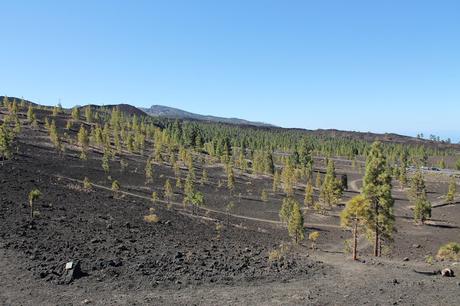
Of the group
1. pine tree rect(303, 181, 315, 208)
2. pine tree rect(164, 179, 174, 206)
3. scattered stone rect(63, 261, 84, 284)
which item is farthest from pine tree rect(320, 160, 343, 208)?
scattered stone rect(63, 261, 84, 284)

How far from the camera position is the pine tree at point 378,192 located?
146 feet

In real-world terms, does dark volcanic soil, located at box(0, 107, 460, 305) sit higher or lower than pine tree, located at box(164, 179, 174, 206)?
higher

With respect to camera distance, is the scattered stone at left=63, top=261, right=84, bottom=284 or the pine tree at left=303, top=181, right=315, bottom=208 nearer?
the scattered stone at left=63, top=261, right=84, bottom=284

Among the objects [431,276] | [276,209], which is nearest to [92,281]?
[431,276]

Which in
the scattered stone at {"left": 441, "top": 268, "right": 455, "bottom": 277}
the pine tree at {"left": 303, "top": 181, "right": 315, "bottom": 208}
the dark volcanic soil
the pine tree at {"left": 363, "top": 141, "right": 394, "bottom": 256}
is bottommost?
the pine tree at {"left": 303, "top": 181, "right": 315, "bottom": 208}

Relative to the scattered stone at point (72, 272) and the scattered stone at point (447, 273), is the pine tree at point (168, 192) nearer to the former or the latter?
the scattered stone at point (72, 272)

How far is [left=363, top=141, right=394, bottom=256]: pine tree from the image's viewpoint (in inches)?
1751

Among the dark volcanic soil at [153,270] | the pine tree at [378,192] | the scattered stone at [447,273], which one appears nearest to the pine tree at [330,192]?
the dark volcanic soil at [153,270]

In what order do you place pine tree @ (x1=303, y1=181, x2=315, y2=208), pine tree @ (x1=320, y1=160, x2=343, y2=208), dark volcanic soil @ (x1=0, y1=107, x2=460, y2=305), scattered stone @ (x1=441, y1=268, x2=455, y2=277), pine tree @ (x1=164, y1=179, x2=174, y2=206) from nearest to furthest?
dark volcanic soil @ (x1=0, y1=107, x2=460, y2=305), scattered stone @ (x1=441, y1=268, x2=455, y2=277), pine tree @ (x1=164, y1=179, x2=174, y2=206), pine tree @ (x1=303, y1=181, x2=315, y2=208), pine tree @ (x1=320, y1=160, x2=343, y2=208)

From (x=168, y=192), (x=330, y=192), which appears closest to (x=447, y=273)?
(x=168, y=192)

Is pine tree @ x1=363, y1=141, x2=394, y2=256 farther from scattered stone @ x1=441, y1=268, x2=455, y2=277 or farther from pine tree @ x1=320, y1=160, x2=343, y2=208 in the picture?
pine tree @ x1=320, y1=160, x2=343, y2=208

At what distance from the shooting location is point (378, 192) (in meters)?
44.5

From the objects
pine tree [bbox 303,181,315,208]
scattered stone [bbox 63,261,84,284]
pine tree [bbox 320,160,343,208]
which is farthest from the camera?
pine tree [bbox 320,160,343,208]

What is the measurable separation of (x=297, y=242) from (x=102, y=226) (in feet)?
109
